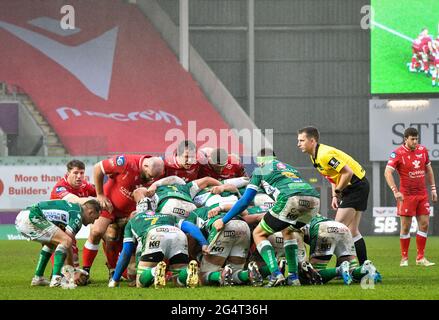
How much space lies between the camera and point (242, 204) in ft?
36.5

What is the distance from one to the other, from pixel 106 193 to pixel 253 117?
91.4 feet

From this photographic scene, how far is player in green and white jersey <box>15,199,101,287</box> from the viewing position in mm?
11586

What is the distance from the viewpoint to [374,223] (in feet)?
114

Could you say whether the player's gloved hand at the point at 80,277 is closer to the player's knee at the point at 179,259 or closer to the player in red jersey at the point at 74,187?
the player in red jersey at the point at 74,187

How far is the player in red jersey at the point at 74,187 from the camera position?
12.8 meters

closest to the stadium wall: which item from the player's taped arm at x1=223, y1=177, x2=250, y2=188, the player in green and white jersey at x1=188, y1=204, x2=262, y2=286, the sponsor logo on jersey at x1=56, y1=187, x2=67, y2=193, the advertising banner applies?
the advertising banner

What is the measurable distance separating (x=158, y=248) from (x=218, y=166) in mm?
2749

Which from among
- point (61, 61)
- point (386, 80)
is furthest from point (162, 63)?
point (386, 80)

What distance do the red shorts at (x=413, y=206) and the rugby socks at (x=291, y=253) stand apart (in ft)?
18.7

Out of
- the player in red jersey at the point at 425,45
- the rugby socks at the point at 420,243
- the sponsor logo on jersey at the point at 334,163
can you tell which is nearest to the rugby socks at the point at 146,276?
the sponsor logo on jersey at the point at 334,163

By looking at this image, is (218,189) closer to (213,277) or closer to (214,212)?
(214,212)

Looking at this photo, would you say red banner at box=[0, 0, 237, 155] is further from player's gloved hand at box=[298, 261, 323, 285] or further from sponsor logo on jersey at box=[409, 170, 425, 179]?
player's gloved hand at box=[298, 261, 323, 285]

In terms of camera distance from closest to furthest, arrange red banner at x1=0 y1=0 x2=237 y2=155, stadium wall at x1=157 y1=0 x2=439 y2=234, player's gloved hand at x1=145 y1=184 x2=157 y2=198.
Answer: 1. player's gloved hand at x1=145 y1=184 x2=157 y2=198
2. red banner at x1=0 y1=0 x2=237 y2=155
3. stadium wall at x1=157 y1=0 x2=439 y2=234

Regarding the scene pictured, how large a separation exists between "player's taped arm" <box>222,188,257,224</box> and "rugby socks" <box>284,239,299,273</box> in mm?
632
